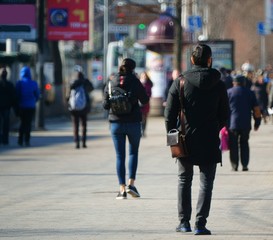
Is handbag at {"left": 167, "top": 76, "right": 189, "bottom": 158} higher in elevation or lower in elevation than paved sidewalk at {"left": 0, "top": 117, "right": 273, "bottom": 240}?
higher

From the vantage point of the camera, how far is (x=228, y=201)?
14023mm

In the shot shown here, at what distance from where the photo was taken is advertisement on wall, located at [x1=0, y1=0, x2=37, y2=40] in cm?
1886

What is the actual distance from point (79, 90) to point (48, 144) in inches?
94.4

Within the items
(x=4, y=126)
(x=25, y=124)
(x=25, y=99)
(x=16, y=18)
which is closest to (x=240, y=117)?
(x=16, y=18)

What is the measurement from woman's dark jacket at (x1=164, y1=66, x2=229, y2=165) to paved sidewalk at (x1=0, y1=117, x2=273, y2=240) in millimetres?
789

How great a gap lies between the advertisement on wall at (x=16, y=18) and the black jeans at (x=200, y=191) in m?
8.15

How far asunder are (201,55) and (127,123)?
12.1 feet

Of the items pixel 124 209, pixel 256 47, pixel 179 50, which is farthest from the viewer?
pixel 256 47

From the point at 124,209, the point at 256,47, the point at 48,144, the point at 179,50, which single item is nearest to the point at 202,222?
the point at 124,209

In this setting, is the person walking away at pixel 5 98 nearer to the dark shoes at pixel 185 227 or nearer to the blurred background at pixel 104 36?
the blurred background at pixel 104 36

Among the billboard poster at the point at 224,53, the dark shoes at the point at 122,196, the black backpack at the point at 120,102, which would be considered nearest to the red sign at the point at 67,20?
the billboard poster at the point at 224,53

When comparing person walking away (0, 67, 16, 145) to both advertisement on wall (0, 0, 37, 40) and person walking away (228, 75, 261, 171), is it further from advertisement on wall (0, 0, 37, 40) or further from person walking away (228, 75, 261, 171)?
person walking away (228, 75, 261, 171)

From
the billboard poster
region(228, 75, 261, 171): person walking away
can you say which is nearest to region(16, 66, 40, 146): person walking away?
region(228, 75, 261, 171): person walking away

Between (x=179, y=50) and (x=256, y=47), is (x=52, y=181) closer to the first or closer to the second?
(x=179, y=50)
